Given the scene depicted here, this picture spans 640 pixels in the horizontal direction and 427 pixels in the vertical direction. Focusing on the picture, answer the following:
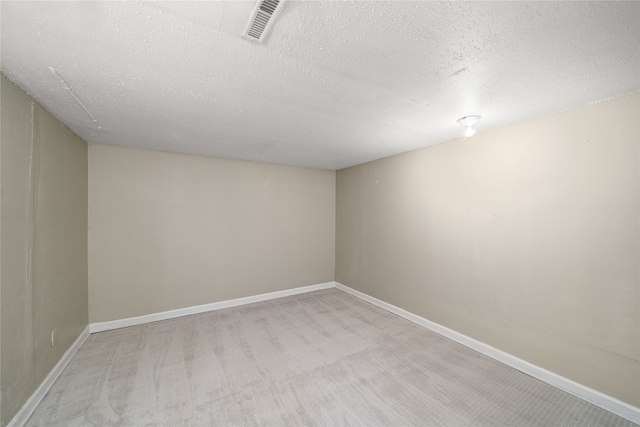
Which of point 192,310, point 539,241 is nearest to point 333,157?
point 539,241

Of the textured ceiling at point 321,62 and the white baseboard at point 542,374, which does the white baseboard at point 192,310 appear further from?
the textured ceiling at point 321,62

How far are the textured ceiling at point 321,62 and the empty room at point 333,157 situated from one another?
0.04 feet

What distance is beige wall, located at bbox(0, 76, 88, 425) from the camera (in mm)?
1482

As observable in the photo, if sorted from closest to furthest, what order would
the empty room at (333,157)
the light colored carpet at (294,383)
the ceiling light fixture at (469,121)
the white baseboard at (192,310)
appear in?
the empty room at (333,157)
the light colored carpet at (294,383)
the ceiling light fixture at (469,121)
the white baseboard at (192,310)

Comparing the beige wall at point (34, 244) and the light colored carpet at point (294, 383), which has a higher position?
the beige wall at point (34, 244)

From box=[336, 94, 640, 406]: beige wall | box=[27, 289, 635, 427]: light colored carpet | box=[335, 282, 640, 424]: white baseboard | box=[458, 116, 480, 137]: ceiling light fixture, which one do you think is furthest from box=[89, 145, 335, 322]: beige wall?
box=[458, 116, 480, 137]: ceiling light fixture

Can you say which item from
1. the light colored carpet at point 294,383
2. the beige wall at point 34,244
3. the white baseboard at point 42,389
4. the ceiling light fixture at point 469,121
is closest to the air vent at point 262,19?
the beige wall at point 34,244

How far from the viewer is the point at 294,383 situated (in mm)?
1979

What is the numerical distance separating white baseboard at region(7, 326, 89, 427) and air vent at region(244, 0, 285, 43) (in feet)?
8.81

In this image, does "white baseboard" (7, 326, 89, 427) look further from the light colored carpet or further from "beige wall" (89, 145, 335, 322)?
"beige wall" (89, 145, 335, 322)

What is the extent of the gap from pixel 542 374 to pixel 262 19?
10.6ft

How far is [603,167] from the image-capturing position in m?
1.77

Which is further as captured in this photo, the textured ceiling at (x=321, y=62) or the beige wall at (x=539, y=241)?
the beige wall at (x=539, y=241)

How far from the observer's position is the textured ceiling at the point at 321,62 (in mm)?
1008
